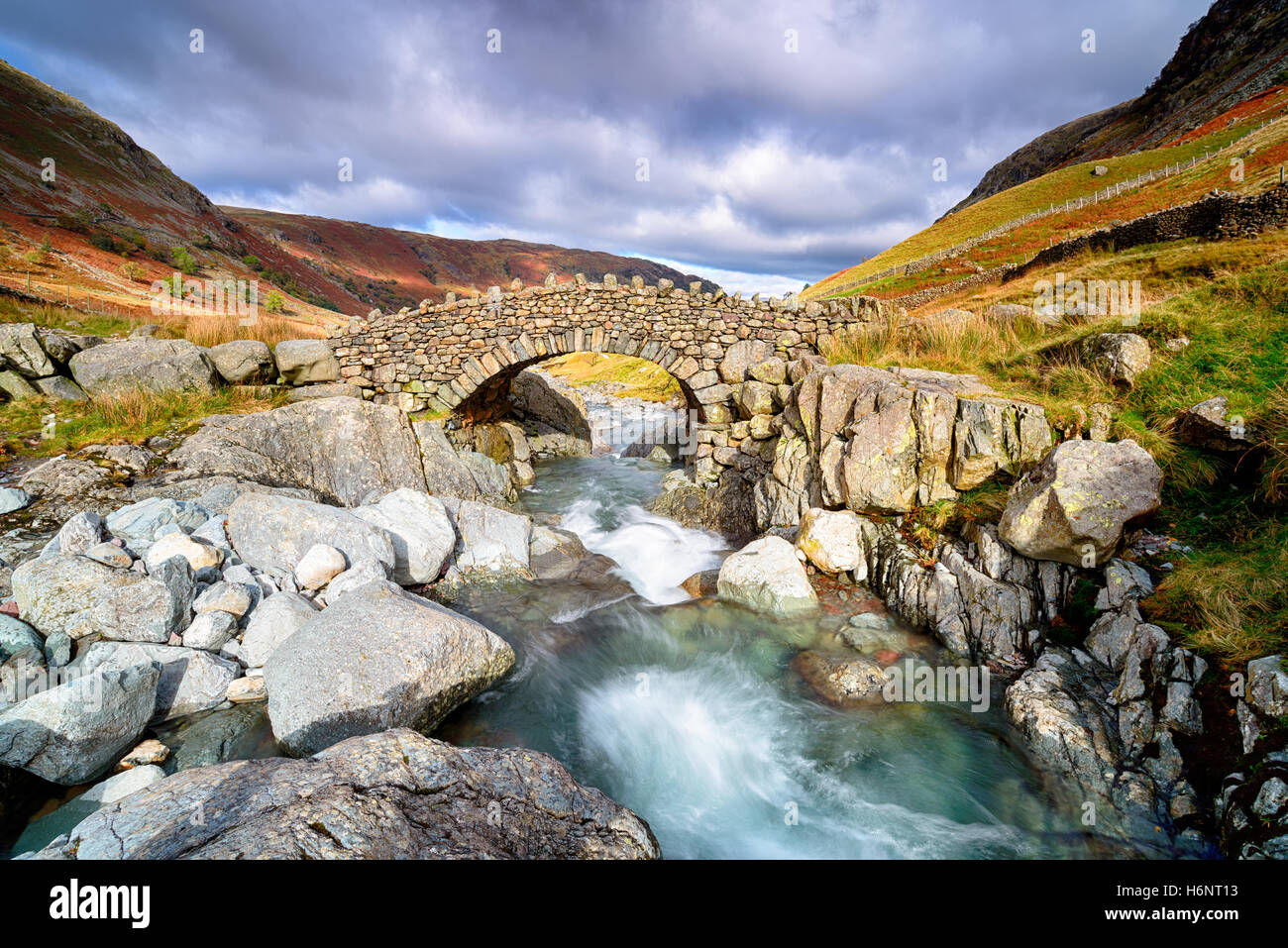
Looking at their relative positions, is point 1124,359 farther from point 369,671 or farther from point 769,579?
point 369,671

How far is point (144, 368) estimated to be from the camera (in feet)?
32.7

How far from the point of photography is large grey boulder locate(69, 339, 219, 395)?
31.4 ft

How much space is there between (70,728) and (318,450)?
6.70 metres

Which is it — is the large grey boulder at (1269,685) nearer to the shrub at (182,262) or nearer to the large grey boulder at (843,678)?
the large grey boulder at (843,678)

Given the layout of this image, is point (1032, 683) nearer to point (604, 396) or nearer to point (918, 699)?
point (918, 699)

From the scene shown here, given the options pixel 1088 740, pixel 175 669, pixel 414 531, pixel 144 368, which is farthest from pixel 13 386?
pixel 1088 740

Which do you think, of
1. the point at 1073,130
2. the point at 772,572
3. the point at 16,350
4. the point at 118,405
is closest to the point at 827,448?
the point at 772,572

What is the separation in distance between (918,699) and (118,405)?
13183mm

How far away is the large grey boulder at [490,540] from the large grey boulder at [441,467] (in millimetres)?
2248

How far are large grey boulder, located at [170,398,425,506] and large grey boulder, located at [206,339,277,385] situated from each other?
2.23 m

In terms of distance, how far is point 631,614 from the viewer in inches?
308

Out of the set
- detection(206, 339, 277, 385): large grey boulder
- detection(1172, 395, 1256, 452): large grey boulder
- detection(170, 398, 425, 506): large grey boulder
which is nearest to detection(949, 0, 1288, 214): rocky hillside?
detection(1172, 395, 1256, 452): large grey boulder

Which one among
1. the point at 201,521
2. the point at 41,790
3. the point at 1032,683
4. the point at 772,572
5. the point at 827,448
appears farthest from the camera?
the point at 827,448

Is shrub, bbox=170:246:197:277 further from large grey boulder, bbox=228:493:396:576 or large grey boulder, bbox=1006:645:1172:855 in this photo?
large grey boulder, bbox=1006:645:1172:855
